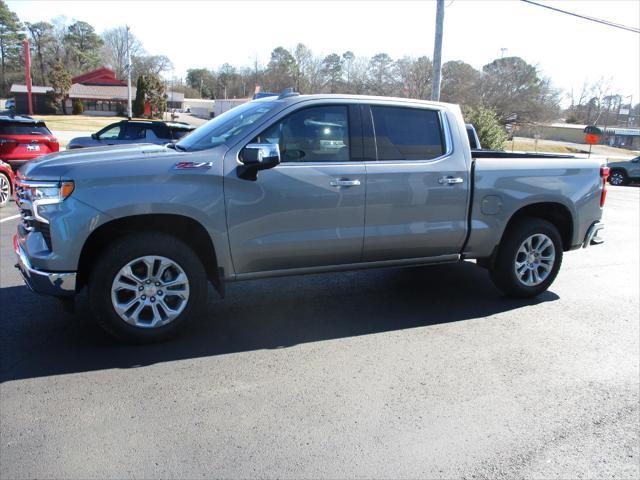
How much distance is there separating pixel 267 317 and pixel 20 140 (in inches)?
400

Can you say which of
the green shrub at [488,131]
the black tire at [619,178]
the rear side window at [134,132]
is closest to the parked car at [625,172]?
the black tire at [619,178]

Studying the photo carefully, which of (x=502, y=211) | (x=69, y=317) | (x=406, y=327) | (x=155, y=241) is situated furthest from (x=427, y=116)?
(x=69, y=317)

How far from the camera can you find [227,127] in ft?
16.0

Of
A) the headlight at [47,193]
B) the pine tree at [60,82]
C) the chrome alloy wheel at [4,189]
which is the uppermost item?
the pine tree at [60,82]

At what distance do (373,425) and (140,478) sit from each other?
138 cm

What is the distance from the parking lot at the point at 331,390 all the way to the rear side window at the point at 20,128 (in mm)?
8116

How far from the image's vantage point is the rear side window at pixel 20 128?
1230 cm

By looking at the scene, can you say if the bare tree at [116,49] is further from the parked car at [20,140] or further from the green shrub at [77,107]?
the parked car at [20,140]

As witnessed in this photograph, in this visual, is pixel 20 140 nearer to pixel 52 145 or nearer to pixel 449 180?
pixel 52 145

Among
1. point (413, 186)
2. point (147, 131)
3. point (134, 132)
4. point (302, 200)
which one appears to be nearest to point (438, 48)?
point (147, 131)

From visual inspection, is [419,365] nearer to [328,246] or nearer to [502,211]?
[328,246]

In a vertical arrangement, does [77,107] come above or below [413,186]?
above

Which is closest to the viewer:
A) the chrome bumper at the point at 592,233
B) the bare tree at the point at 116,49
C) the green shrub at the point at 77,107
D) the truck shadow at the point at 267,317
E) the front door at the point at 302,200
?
the truck shadow at the point at 267,317

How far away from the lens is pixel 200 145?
15.5 feet
